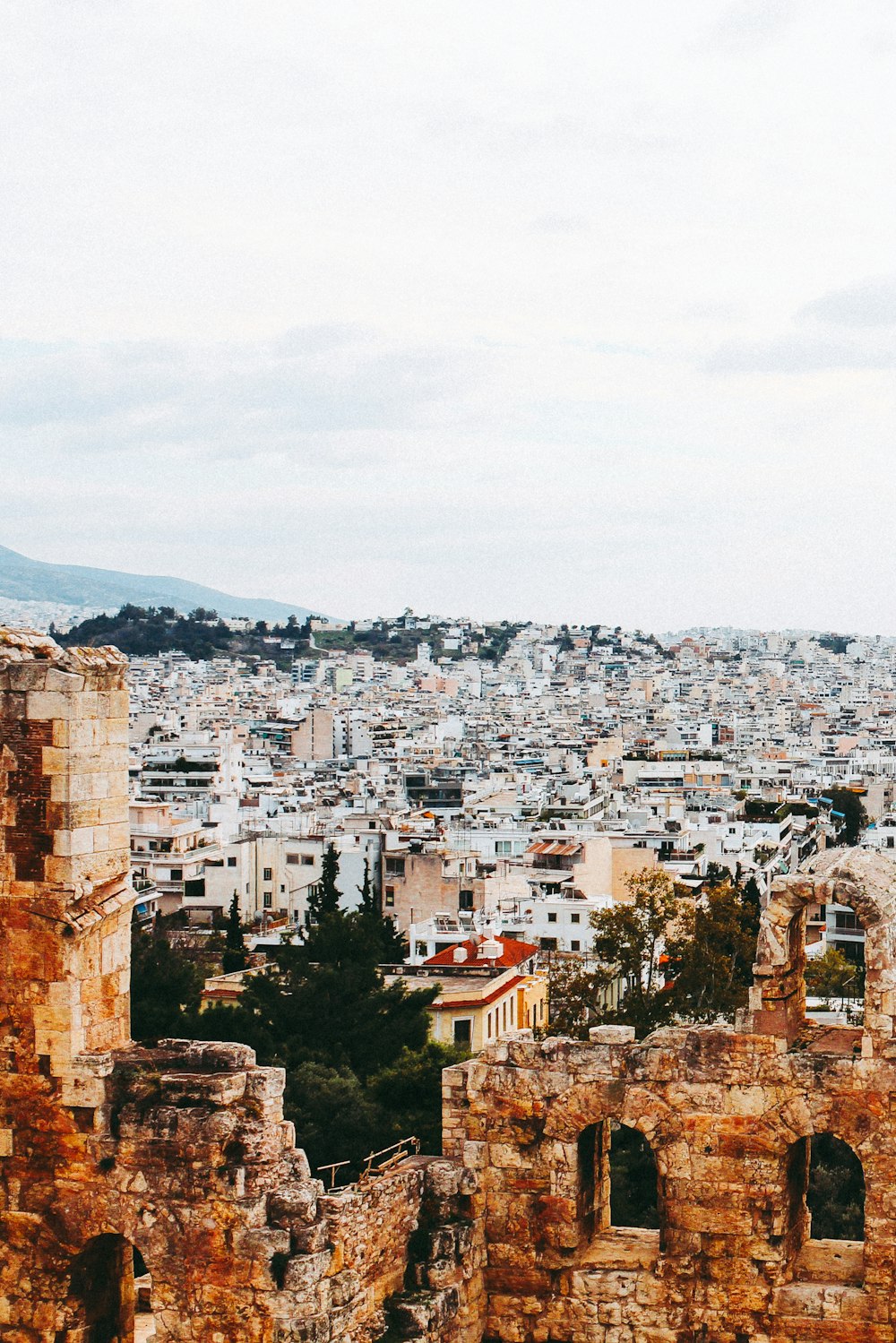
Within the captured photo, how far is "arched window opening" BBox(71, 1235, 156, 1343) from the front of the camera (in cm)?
1498

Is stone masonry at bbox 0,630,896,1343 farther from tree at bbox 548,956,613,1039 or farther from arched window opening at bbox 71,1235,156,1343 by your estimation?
tree at bbox 548,956,613,1039

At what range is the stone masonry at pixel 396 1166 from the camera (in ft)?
46.8

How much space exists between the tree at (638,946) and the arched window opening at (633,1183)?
4.45 metres

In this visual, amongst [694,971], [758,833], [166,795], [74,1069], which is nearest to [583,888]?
[758,833]

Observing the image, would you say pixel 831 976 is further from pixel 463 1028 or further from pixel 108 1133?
pixel 108 1133

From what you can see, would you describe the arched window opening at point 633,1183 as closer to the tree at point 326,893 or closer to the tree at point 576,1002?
the tree at point 576,1002

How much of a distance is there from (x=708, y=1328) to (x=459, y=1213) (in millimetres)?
2314

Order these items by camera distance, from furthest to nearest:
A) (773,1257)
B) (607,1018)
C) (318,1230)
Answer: (607,1018) < (773,1257) < (318,1230)

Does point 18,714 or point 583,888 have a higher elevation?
point 18,714

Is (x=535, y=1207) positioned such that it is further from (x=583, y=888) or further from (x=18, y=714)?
(x=583, y=888)

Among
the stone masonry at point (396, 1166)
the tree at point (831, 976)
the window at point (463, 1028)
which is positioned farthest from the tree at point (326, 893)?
the stone masonry at point (396, 1166)

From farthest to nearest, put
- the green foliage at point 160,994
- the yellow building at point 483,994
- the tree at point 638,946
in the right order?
the yellow building at point 483,994 < the tree at point 638,946 < the green foliage at point 160,994

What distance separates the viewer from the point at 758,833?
84562mm

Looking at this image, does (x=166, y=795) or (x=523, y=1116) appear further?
(x=166, y=795)
